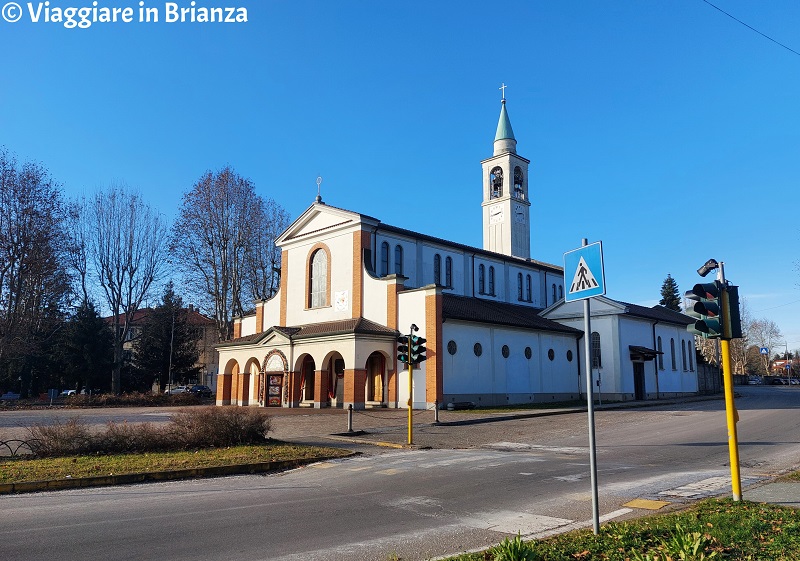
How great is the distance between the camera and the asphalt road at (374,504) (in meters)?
6.59

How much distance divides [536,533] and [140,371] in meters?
57.5

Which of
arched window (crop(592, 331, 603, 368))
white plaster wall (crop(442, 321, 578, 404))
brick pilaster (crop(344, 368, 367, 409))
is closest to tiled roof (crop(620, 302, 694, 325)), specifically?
arched window (crop(592, 331, 603, 368))

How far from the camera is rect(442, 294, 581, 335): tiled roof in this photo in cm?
3312

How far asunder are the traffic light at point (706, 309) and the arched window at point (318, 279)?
99.2 ft

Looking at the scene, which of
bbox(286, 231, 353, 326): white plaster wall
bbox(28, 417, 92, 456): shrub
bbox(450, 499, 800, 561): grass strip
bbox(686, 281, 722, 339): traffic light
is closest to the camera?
bbox(450, 499, 800, 561): grass strip

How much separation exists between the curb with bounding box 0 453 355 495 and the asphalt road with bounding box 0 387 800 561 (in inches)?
19.8

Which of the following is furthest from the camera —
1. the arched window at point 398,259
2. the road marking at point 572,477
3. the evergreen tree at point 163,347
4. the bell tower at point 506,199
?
the evergreen tree at point 163,347

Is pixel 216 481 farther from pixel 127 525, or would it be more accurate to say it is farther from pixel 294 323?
pixel 294 323

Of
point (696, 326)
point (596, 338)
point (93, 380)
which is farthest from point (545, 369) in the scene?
point (93, 380)

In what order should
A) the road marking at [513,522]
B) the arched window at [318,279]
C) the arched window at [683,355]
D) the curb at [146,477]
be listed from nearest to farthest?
the road marking at [513,522]
the curb at [146,477]
the arched window at [318,279]
the arched window at [683,355]

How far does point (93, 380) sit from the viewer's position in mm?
51312

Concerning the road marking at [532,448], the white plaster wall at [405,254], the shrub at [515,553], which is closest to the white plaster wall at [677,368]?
the white plaster wall at [405,254]

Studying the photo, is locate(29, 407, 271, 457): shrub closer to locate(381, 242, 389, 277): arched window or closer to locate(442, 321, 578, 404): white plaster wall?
locate(442, 321, 578, 404): white plaster wall

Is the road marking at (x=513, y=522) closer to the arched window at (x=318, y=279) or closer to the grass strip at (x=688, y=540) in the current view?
the grass strip at (x=688, y=540)
